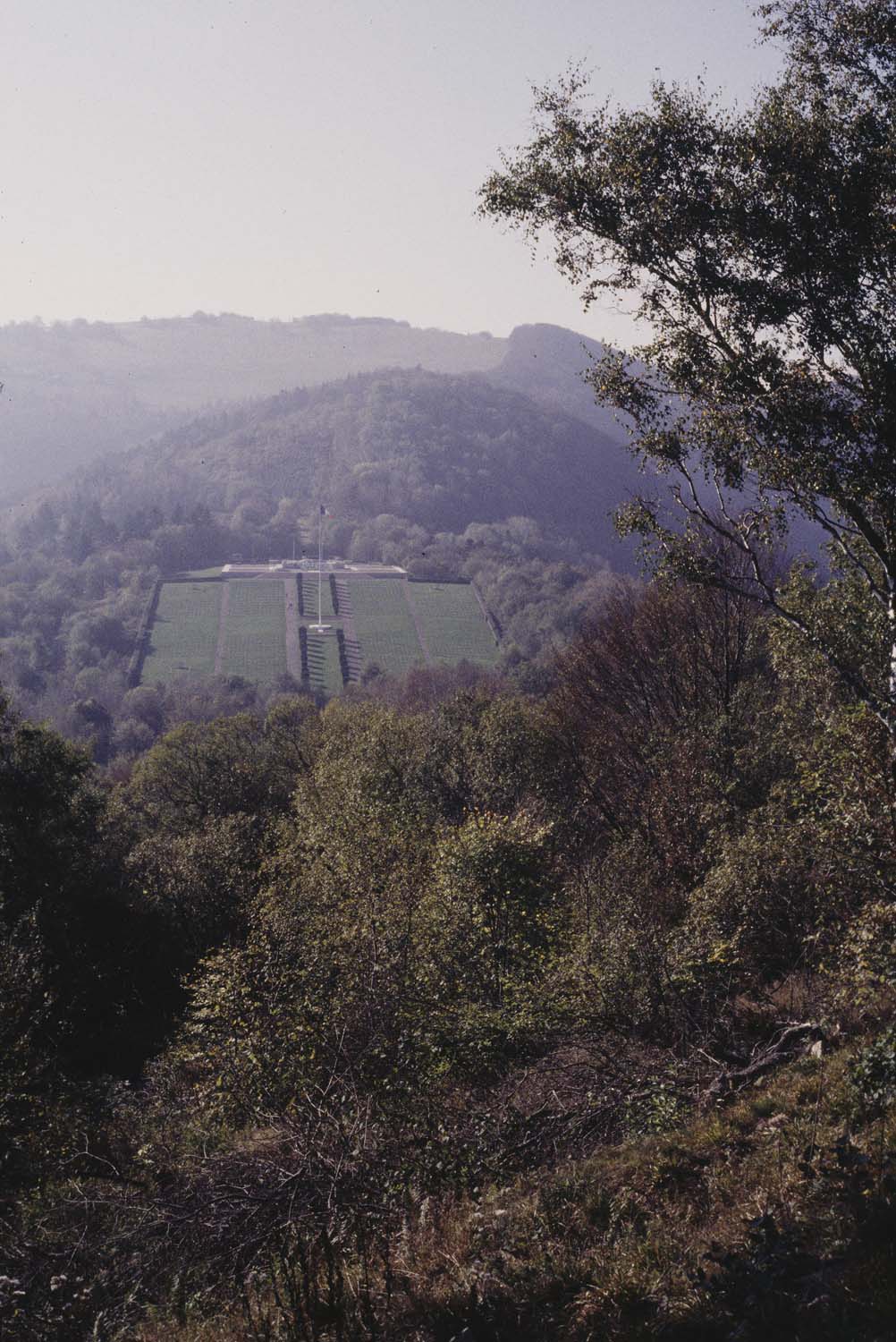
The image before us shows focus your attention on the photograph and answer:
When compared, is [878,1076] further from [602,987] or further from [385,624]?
[385,624]

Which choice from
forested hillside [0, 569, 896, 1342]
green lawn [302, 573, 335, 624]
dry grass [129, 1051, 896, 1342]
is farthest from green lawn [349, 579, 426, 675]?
dry grass [129, 1051, 896, 1342]

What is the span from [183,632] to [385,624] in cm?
3307

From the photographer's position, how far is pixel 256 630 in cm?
14812

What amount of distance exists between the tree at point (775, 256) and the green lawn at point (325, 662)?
354ft

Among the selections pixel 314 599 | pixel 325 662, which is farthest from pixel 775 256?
pixel 314 599

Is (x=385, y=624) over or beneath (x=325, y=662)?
over

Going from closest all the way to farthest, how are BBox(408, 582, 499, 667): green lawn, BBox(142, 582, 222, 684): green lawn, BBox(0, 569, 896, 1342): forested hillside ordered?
BBox(0, 569, 896, 1342): forested hillside
BBox(408, 582, 499, 667): green lawn
BBox(142, 582, 222, 684): green lawn

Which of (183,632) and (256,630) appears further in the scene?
(256,630)

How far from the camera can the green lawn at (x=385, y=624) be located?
134m

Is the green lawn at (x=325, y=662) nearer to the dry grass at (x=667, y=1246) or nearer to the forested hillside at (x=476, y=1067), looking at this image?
the forested hillside at (x=476, y=1067)

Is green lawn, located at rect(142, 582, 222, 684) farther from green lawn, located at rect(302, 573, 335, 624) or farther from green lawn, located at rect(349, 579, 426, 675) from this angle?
green lawn, located at rect(349, 579, 426, 675)

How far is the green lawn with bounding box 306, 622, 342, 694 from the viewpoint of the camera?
125 meters

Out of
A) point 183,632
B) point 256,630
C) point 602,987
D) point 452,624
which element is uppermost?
point 602,987

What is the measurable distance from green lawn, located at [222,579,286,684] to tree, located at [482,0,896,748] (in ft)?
368
